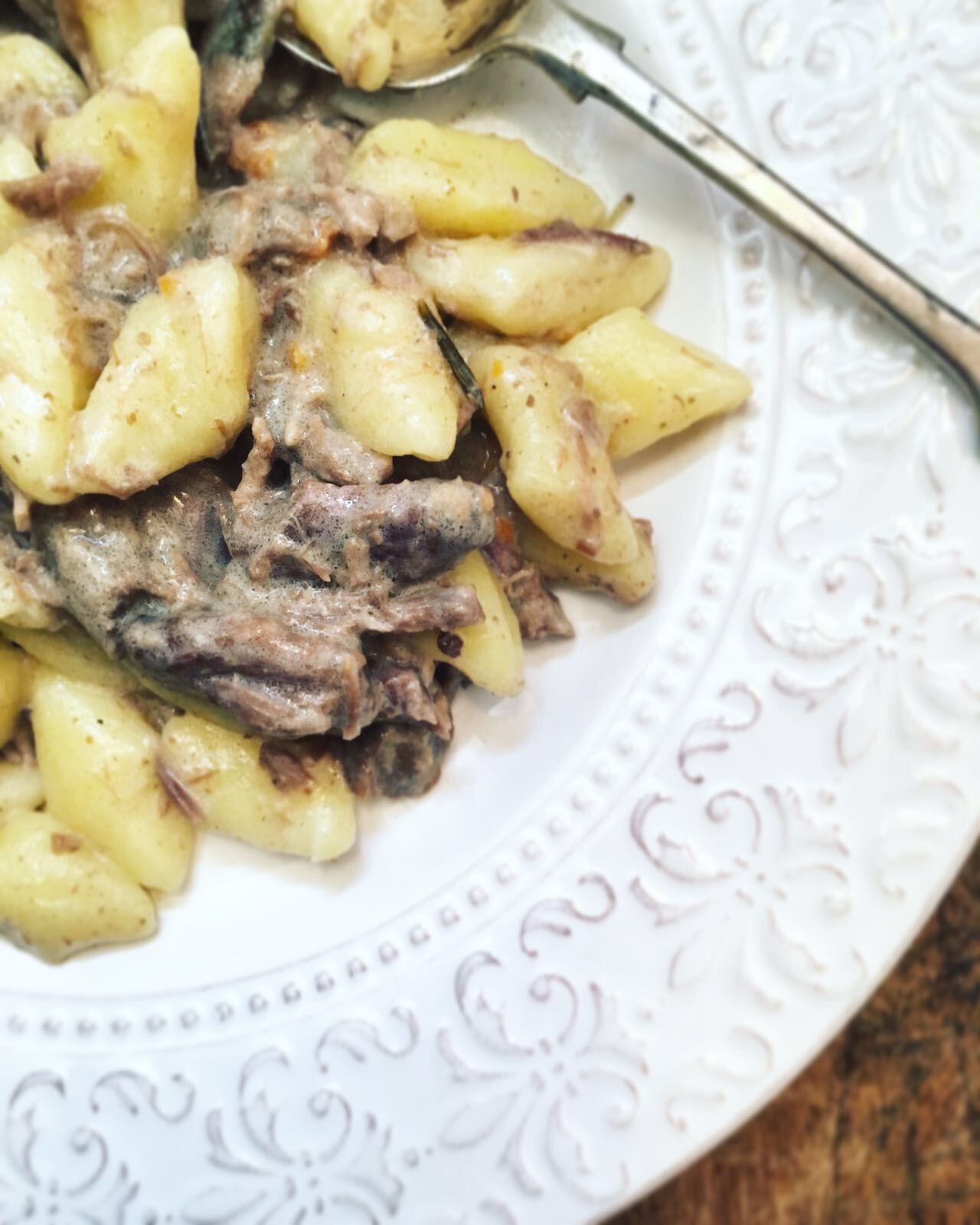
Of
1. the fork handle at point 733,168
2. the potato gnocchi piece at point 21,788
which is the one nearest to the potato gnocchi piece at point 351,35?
the fork handle at point 733,168

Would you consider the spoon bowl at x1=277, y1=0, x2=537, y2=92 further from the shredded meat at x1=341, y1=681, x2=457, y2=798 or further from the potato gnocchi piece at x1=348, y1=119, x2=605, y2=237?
the shredded meat at x1=341, y1=681, x2=457, y2=798

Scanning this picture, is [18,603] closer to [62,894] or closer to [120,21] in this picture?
[62,894]

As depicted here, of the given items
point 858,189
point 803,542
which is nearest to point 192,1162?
point 803,542

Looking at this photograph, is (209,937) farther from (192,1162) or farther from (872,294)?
(872,294)

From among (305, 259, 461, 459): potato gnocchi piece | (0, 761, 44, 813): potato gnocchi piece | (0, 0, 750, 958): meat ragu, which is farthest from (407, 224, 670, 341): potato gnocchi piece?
(0, 761, 44, 813): potato gnocchi piece

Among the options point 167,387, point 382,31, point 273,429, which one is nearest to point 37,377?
point 167,387

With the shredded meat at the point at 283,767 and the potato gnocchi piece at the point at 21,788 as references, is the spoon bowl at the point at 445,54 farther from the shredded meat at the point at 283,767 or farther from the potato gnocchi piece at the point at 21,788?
the potato gnocchi piece at the point at 21,788
